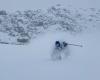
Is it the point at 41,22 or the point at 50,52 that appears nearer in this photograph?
the point at 50,52

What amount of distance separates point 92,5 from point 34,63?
4.44 metres

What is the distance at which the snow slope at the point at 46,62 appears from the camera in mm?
5797

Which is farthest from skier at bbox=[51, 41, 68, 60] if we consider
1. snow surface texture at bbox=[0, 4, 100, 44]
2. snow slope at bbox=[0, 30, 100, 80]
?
snow surface texture at bbox=[0, 4, 100, 44]

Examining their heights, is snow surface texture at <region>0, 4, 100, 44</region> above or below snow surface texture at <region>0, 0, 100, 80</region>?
above

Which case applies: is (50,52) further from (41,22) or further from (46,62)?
(41,22)

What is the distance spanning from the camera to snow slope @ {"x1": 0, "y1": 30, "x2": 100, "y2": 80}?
5797 mm

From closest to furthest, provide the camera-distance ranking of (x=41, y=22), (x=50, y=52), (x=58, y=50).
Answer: (x=58, y=50) → (x=50, y=52) → (x=41, y=22)

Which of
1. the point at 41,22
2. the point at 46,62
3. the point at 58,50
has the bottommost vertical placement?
the point at 46,62

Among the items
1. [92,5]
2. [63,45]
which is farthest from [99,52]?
[92,5]

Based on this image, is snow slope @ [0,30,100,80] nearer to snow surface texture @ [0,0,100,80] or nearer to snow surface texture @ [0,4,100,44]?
snow surface texture @ [0,0,100,80]

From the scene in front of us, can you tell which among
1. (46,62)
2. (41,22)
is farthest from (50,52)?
(41,22)

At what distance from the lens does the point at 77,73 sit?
6.00 meters

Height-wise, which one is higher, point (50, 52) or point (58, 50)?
point (58, 50)

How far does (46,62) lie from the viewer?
6.41 metres
